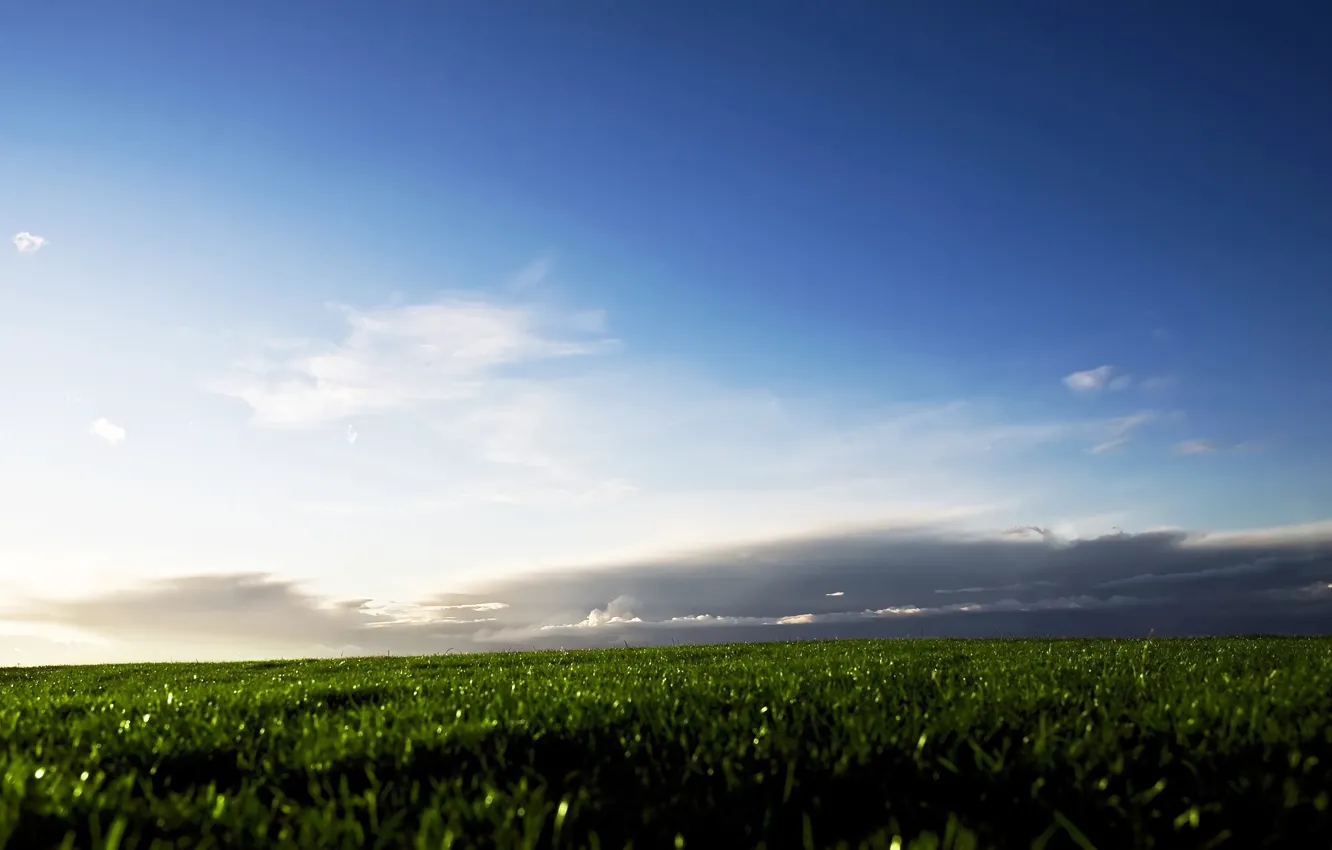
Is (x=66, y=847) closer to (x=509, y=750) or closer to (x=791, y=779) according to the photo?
(x=509, y=750)

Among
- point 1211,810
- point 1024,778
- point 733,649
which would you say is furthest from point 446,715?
point 733,649

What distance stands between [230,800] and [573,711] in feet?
9.26

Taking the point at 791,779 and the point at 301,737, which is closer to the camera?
the point at 791,779

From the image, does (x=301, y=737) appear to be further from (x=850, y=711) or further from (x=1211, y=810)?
(x=1211, y=810)

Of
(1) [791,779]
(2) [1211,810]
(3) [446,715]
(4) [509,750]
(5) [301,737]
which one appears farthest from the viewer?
(3) [446,715]

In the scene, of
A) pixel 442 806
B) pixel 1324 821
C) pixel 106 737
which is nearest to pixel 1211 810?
pixel 1324 821

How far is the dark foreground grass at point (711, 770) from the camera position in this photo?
464cm

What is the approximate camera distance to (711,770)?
217 inches

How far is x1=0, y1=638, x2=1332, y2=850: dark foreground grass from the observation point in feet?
15.2

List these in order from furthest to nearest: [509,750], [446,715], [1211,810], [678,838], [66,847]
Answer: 1. [446,715]
2. [509,750]
3. [1211,810]
4. [678,838]
5. [66,847]

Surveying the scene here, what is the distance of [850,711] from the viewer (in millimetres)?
7188

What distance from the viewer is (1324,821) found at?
180 inches

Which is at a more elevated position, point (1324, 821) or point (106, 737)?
point (106, 737)

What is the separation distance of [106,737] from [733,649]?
1758cm
